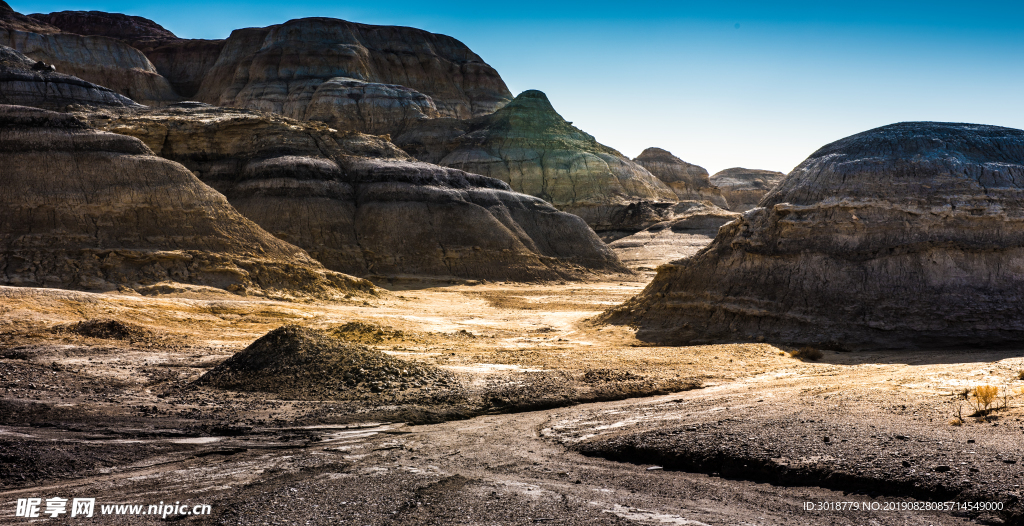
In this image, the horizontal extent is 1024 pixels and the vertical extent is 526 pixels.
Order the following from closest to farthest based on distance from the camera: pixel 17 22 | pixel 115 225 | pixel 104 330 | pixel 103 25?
pixel 104 330, pixel 115 225, pixel 17 22, pixel 103 25

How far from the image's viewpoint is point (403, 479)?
6781 millimetres

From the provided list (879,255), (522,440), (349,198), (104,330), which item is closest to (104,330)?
(104,330)

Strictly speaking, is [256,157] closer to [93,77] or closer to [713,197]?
[93,77]

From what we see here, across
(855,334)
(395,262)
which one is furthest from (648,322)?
(395,262)

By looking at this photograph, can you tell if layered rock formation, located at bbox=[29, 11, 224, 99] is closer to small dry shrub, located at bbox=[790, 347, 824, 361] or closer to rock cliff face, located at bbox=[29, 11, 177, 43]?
rock cliff face, located at bbox=[29, 11, 177, 43]

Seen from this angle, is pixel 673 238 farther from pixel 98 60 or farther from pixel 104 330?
pixel 98 60

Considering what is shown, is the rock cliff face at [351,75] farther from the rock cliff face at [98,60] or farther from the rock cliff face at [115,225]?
the rock cliff face at [115,225]

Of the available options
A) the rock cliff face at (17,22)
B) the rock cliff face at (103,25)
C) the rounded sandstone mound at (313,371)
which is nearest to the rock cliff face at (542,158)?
the rock cliff face at (17,22)

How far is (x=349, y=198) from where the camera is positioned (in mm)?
40281

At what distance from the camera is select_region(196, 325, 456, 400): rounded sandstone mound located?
9984 millimetres

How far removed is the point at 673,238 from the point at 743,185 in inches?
2051

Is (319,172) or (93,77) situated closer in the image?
(319,172)

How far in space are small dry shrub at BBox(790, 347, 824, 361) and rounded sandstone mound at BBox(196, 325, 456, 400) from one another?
7.54m

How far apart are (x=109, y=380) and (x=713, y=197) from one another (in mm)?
83610
